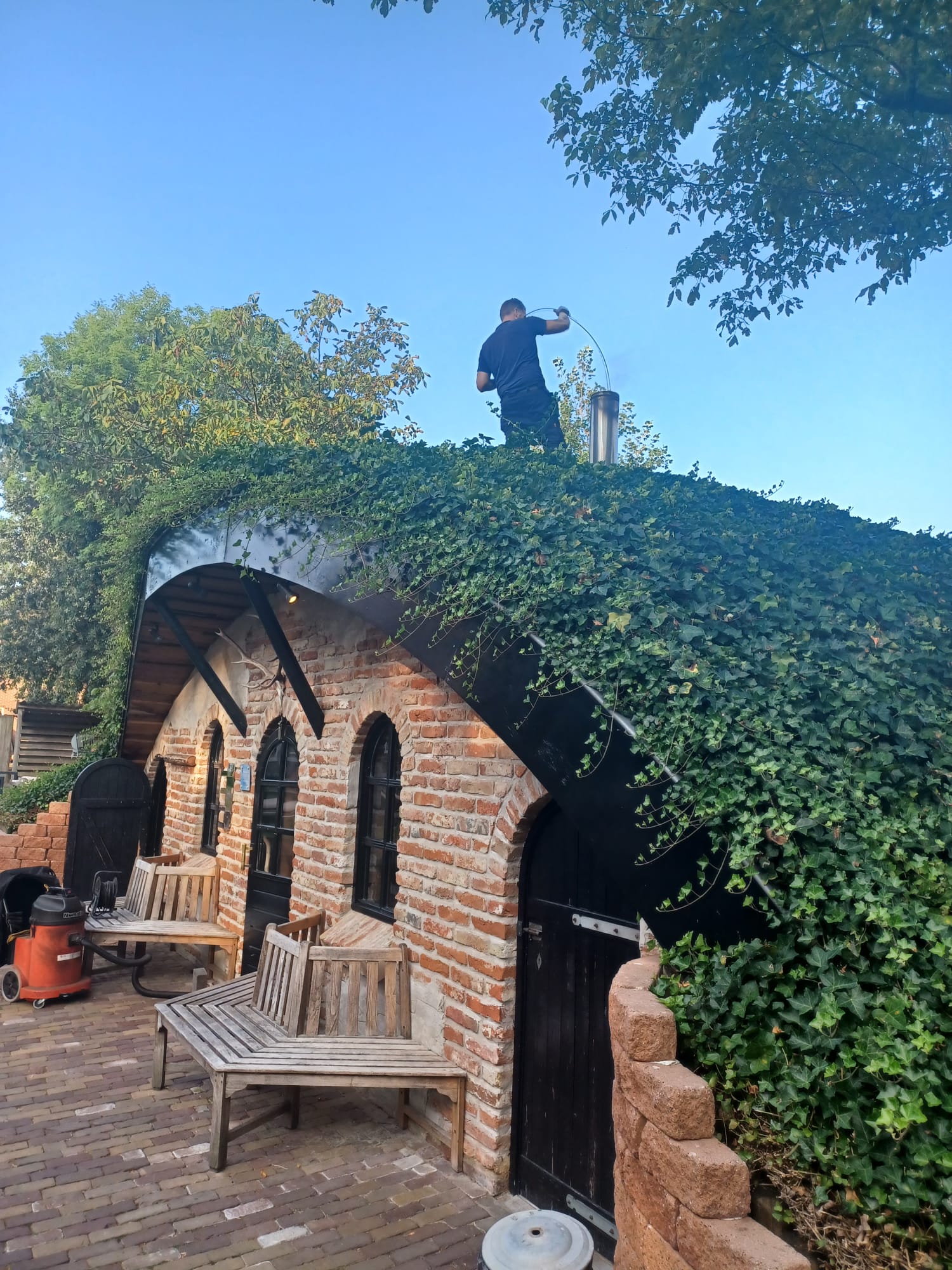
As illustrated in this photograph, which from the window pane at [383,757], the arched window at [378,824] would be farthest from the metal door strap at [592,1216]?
the window pane at [383,757]

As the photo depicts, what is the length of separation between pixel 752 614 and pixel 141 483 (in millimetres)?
13995

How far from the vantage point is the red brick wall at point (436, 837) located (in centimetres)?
418

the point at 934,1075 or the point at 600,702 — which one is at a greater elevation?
the point at 600,702

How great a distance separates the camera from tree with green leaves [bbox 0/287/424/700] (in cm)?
1528

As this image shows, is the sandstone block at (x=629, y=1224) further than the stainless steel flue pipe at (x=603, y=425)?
No

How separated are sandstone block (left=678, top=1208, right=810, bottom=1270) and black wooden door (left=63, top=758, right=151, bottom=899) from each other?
9.29 meters

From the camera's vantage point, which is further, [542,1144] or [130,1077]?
[130,1077]

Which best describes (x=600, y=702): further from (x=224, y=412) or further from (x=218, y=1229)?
(x=224, y=412)

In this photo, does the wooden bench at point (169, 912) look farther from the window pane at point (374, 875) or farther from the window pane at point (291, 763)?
the window pane at point (374, 875)

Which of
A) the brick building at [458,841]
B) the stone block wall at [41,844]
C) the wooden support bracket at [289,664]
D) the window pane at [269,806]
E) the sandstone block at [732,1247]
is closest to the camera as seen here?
the sandstone block at [732,1247]

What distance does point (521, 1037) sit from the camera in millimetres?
4180

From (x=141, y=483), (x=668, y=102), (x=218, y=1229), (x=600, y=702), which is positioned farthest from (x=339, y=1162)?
(x=141, y=483)

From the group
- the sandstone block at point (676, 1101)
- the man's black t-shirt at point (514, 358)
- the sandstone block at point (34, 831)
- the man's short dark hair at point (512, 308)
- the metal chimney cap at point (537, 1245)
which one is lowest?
the metal chimney cap at point (537, 1245)

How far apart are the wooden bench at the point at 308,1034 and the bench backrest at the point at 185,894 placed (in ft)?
8.73
